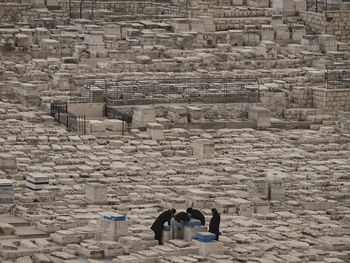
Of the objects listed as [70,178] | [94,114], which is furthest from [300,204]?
[94,114]

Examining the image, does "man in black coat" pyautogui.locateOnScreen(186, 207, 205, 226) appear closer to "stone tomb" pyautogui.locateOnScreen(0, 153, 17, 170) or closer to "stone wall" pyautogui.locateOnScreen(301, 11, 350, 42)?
"stone tomb" pyautogui.locateOnScreen(0, 153, 17, 170)

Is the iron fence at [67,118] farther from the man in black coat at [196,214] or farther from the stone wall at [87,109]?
the man in black coat at [196,214]

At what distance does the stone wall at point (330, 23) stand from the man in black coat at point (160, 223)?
79.8 feet

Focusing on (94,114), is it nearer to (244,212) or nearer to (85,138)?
(85,138)

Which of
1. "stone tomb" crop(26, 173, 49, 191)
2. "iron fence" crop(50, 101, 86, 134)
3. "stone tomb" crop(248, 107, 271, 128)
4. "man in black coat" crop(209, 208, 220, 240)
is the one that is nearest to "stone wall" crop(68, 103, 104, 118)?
"iron fence" crop(50, 101, 86, 134)

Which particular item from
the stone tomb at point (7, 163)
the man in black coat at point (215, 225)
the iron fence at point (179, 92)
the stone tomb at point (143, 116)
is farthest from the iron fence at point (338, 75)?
the man in black coat at point (215, 225)

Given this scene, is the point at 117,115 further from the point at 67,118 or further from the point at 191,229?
the point at 191,229

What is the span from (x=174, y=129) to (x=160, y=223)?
11.6 meters

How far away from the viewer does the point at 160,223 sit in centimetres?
3872

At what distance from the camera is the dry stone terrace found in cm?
3878

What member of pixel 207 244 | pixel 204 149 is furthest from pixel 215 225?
pixel 204 149

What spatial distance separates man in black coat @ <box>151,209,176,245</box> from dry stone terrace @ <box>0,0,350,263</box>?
0.13 meters

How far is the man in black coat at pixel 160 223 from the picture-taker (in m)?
38.6

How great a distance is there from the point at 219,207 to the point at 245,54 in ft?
55.6
